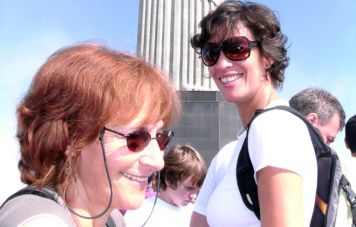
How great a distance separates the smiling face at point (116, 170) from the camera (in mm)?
1393

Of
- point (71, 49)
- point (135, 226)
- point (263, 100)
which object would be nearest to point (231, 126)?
point (135, 226)

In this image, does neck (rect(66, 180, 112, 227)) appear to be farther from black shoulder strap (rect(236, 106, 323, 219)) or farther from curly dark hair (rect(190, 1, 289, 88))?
curly dark hair (rect(190, 1, 289, 88))

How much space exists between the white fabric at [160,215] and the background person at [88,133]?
2.30m

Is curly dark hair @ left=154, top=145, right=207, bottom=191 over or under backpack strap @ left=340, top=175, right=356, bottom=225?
under

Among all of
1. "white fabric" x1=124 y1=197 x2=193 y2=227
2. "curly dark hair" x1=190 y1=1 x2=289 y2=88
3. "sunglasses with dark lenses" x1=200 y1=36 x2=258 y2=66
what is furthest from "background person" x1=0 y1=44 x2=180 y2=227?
"white fabric" x1=124 y1=197 x2=193 y2=227

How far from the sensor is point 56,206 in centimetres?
122

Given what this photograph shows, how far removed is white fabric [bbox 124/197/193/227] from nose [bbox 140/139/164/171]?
2279 millimetres

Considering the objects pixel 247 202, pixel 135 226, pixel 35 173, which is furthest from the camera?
pixel 135 226

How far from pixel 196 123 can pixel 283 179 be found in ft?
28.7

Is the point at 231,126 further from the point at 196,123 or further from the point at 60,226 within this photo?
the point at 60,226

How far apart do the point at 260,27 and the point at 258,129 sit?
635 mm

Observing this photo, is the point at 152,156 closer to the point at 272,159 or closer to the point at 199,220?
the point at 272,159

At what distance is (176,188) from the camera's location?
383 cm

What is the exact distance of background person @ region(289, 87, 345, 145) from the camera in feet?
10.8
